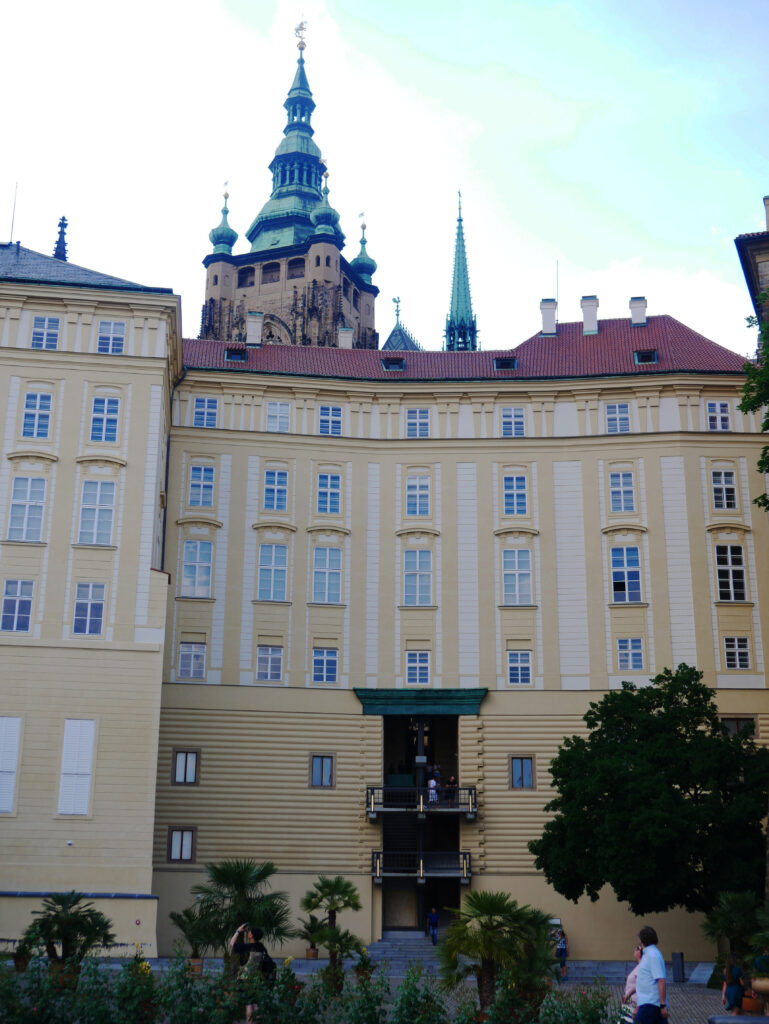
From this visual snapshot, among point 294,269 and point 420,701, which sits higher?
point 294,269

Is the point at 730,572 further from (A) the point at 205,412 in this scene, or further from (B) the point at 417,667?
(A) the point at 205,412

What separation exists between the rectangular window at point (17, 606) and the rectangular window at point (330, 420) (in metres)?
14.8

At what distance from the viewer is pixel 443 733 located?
50.7 metres

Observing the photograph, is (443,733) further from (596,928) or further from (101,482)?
(101,482)

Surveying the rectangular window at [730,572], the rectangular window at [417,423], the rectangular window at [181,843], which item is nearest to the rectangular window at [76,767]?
the rectangular window at [181,843]

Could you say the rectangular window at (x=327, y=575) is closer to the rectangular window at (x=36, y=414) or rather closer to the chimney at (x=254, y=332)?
the chimney at (x=254, y=332)

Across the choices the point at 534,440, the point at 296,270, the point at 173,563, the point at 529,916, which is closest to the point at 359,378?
the point at 534,440

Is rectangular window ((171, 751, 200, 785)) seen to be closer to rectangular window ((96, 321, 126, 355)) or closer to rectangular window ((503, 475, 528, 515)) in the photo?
rectangular window ((96, 321, 126, 355))

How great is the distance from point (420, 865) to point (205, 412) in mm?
20443

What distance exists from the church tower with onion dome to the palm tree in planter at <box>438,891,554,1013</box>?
72.0 m

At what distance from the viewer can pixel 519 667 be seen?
47969 millimetres

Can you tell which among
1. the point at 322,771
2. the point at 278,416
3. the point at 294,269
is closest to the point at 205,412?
the point at 278,416

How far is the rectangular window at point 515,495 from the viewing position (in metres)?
49.9

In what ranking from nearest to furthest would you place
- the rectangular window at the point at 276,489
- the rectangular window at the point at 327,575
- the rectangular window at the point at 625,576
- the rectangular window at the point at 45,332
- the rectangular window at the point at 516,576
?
the rectangular window at the point at 45,332
the rectangular window at the point at 625,576
the rectangular window at the point at 516,576
the rectangular window at the point at 327,575
the rectangular window at the point at 276,489
